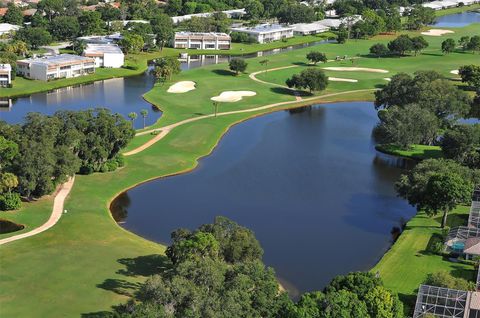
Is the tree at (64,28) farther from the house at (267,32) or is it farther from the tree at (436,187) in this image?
the tree at (436,187)

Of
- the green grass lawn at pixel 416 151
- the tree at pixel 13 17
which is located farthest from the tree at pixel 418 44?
the tree at pixel 13 17

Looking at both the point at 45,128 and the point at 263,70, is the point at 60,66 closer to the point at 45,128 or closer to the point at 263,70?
the point at 263,70

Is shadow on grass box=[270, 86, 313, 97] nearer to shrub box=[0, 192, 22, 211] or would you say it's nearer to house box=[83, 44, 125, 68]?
house box=[83, 44, 125, 68]

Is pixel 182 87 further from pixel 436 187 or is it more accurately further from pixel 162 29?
pixel 436 187

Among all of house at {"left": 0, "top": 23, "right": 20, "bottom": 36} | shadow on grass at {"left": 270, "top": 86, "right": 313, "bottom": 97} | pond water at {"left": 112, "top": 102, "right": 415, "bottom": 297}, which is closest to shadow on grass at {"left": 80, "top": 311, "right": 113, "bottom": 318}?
pond water at {"left": 112, "top": 102, "right": 415, "bottom": 297}

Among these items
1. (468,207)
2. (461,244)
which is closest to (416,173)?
(468,207)

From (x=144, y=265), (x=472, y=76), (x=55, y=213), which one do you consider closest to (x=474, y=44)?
(x=472, y=76)
